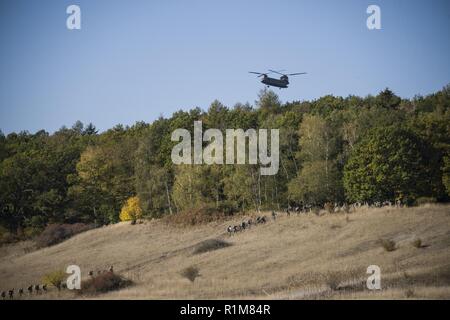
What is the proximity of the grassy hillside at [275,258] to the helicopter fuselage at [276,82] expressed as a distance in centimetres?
1310

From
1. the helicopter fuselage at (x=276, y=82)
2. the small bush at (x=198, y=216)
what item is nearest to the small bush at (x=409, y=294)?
the helicopter fuselage at (x=276, y=82)

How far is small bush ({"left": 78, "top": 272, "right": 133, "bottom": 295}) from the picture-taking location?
41.7 m

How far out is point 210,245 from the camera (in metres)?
53.7

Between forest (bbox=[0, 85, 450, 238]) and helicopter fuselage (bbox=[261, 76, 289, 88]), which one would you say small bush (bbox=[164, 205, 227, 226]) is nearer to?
forest (bbox=[0, 85, 450, 238])

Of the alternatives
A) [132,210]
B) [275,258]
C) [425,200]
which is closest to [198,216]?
[132,210]

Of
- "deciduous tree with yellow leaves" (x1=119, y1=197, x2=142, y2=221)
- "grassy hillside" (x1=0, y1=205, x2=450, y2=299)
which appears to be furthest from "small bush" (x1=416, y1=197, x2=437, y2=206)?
"deciduous tree with yellow leaves" (x1=119, y1=197, x2=142, y2=221)

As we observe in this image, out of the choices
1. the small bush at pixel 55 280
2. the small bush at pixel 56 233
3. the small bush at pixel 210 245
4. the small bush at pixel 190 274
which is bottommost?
the small bush at pixel 56 233

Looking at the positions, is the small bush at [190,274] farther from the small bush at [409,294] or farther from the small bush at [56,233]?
the small bush at [56,233]

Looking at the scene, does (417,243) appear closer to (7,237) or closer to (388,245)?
(388,245)

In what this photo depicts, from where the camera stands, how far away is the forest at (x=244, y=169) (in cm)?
6159

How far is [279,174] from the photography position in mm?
71625

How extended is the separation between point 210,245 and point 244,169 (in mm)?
18205
